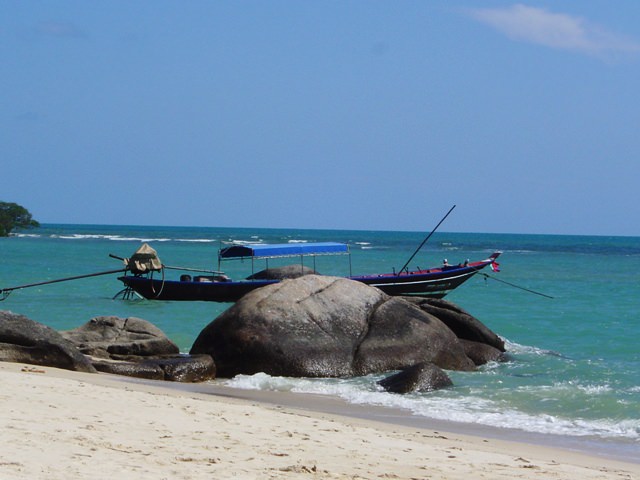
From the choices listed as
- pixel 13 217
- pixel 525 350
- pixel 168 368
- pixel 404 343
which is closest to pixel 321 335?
pixel 404 343

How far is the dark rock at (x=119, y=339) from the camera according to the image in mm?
14576

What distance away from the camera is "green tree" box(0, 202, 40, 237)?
10519 centimetres

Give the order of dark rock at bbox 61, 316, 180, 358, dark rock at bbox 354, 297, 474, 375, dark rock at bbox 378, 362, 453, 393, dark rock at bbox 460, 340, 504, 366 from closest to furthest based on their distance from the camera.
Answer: dark rock at bbox 378, 362, 453, 393, dark rock at bbox 354, 297, 474, 375, dark rock at bbox 61, 316, 180, 358, dark rock at bbox 460, 340, 504, 366

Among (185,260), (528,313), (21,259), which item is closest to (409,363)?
(528,313)

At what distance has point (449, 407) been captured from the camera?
38.6 feet

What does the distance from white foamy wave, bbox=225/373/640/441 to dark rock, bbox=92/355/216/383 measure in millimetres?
453

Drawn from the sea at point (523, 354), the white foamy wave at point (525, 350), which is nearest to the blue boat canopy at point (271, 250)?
the sea at point (523, 354)

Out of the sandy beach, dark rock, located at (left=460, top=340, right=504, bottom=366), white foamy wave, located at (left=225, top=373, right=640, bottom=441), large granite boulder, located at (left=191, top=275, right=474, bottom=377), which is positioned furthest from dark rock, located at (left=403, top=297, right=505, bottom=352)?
the sandy beach

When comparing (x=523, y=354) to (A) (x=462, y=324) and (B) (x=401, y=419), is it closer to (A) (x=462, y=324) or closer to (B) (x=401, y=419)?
(A) (x=462, y=324)

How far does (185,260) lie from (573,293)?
29603 millimetres

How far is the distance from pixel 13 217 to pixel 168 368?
101 m

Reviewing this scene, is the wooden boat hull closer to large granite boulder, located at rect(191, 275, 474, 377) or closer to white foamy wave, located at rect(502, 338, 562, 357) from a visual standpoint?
white foamy wave, located at rect(502, 338, 562, 357)

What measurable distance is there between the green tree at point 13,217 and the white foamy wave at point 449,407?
95.2m

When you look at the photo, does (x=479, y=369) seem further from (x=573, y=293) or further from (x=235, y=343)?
(x=573, y=293)
